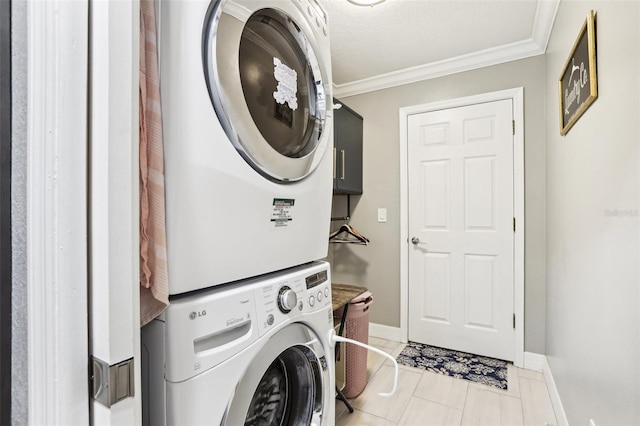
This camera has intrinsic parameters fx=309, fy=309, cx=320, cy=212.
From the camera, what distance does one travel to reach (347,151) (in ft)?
8.70

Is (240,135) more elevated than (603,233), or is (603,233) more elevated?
(240,135)

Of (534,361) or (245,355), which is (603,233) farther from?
(534,361)

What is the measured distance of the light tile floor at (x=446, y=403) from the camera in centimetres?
172

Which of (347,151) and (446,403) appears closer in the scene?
(446,403)

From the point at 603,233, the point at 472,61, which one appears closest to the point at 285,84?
the point at 603,233

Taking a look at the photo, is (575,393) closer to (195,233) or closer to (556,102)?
(556,102)

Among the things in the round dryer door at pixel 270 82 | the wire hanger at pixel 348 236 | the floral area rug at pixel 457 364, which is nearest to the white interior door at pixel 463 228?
the floral area rug at pixel 457 364

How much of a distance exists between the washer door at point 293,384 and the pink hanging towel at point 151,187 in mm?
361

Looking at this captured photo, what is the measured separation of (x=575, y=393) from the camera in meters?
1.39

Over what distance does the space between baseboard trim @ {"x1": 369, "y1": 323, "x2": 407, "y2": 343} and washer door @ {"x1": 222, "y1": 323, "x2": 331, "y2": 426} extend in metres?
2.02

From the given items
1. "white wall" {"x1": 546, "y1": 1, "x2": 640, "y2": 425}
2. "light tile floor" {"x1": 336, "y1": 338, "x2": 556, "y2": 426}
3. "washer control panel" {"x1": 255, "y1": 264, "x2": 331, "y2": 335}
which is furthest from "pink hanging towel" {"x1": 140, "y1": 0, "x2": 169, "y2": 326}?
"light tile floor" {"x1": 336, "y1": 338, "x2": 556, "y2": 426}

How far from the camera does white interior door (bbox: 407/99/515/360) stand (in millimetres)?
2398

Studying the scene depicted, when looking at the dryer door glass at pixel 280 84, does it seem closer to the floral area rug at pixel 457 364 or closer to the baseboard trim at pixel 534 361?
the floral area rug at pixel 457 364

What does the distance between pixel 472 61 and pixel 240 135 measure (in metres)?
2.48
